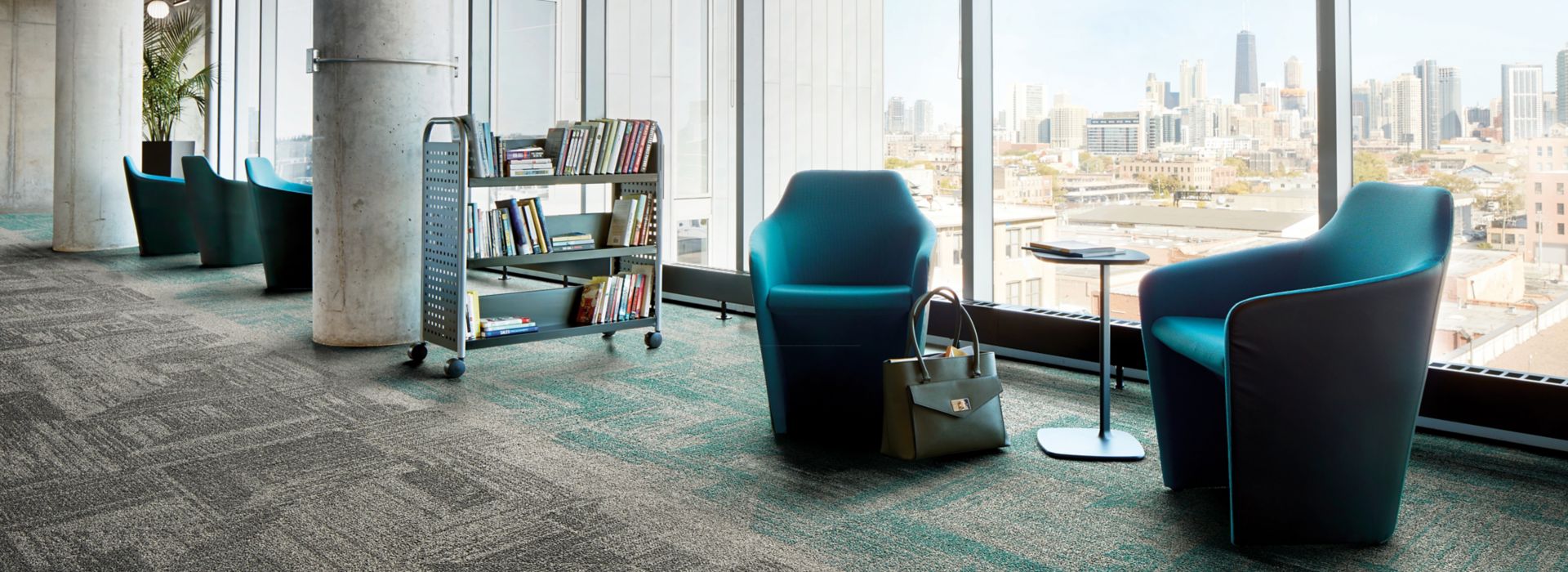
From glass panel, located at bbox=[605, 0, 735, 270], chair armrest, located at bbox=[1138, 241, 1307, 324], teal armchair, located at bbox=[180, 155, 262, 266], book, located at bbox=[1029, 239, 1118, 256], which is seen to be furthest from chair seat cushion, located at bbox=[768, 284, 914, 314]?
teal armchair, located at bbox=[180, 155, 262, 266]

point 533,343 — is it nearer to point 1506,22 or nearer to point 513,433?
point 513,433

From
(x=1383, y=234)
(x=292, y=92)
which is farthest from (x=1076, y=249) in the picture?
(x=292, y=92)

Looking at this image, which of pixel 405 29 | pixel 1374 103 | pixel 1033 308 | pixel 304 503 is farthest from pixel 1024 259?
pixel 304 503

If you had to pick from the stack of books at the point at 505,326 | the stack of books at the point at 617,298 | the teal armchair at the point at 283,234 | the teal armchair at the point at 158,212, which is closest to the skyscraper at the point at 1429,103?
the stack of books at the point at 617,298

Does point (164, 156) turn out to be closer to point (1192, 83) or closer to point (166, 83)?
point (166, 83)

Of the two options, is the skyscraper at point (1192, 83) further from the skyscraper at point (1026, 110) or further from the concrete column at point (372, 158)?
the concrete column at point (372, 158)

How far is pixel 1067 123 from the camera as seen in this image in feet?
16.0

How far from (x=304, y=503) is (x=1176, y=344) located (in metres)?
2.20

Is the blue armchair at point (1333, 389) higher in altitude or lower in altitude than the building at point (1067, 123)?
lower

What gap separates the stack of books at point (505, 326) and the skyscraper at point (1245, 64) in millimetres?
2980

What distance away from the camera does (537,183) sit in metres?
4.80

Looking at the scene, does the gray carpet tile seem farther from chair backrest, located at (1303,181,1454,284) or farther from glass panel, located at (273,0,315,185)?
glass panel, located at (273,0,315,185)

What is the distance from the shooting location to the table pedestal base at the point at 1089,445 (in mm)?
3316

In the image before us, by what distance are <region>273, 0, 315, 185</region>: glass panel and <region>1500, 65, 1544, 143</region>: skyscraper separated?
9.37 meters
